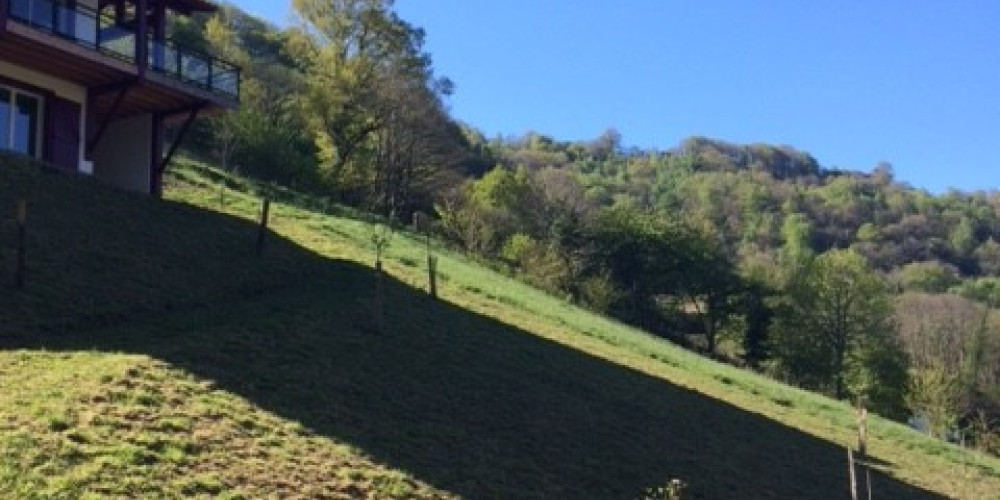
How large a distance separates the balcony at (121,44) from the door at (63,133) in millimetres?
2061

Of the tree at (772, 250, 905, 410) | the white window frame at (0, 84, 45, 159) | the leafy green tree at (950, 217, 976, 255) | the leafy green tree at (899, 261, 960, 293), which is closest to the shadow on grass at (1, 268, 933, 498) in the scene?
the white window frame at (0, 84, 45, 159)

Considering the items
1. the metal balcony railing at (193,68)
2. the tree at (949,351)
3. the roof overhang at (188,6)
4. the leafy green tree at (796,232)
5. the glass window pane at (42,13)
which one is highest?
the roof overhang at (188,6)

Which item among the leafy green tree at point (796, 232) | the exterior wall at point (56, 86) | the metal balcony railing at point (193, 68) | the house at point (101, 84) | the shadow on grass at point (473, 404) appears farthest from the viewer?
the leafy green tree at point (796, 232)

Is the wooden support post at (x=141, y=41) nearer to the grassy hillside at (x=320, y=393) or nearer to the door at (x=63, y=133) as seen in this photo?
the door at (x=63, y=133)

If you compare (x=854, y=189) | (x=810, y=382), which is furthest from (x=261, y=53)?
(x=854, y=189)

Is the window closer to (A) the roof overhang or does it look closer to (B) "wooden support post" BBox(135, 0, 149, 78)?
(B) "wooden support post" BBox(135, 0, 149, 78)

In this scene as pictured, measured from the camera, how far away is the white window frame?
27828 mm

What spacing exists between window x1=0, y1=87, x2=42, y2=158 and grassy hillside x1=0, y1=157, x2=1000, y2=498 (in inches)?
89.9

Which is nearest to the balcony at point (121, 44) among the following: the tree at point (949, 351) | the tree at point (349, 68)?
the tree at point (349, 68)

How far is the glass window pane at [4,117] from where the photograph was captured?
27.7 metres

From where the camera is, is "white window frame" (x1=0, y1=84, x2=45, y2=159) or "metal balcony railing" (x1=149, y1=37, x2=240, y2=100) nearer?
"white window frame" (x1=0, y1=84, x2=45, y2=159)

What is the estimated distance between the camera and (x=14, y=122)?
28.0 metres

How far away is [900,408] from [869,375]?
2.30 metres

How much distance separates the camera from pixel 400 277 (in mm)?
30719
